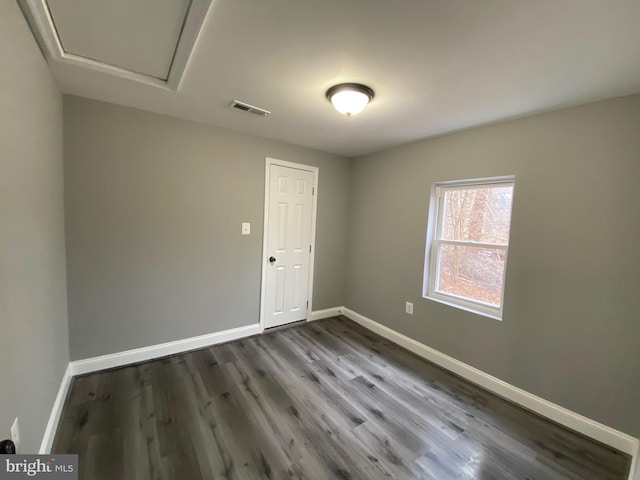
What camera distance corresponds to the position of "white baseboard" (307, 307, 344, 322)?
3.79 meters

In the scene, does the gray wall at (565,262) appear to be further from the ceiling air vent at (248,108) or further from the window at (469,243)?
the ceiling air vent at (248,108)

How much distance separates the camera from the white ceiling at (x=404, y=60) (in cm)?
118

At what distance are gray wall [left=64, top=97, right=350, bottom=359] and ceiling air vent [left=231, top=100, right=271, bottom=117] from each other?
0.18 metres

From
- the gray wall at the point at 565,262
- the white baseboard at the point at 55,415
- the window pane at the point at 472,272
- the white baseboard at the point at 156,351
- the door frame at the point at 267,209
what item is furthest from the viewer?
the door frame at the point at 267,209

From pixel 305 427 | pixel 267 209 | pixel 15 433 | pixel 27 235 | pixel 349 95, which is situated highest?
pixel 349 95

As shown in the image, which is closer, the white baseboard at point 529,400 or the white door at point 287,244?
the white baseboard at point 529,400

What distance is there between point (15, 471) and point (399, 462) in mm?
1819

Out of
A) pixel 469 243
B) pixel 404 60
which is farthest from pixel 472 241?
pixel 404 60

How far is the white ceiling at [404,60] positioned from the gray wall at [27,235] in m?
0.40

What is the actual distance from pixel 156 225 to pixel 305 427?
86.6 inches

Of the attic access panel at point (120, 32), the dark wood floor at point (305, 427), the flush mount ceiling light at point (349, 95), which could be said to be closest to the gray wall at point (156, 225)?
the dark wood floor at point (305, 427)

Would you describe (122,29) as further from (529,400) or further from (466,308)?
(529,400)

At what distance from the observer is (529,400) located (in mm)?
2143

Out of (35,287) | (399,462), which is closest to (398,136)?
(399,462)
